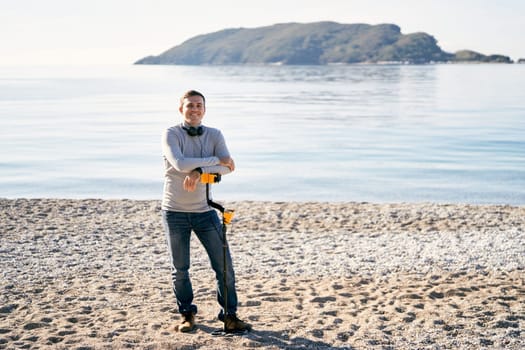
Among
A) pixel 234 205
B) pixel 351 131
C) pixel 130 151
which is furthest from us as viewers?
pixel 351 131

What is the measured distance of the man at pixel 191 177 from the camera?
5492 mm

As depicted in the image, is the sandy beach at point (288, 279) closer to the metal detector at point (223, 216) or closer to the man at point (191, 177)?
the metal detector at point (223, 216)

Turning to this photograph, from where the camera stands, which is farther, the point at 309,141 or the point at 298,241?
the point at 309,141

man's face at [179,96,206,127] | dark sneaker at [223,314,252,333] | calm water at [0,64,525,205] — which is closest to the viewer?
man's face at [179,96,206,127]

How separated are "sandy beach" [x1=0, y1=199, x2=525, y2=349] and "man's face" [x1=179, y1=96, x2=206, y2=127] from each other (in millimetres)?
2007

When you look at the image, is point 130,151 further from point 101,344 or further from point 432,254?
point 101,344

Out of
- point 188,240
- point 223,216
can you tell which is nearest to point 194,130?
point 223,216

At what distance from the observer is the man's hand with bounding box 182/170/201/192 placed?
17.9 ft

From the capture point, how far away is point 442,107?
50.1 m

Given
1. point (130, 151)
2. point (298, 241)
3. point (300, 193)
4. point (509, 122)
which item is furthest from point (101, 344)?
point (509, 122)

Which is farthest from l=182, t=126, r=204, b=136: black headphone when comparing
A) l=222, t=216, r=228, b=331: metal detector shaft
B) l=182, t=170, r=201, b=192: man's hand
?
l=222, t=216, r=228, b=331: metal detector shaft

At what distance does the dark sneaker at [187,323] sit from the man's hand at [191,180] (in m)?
1.40

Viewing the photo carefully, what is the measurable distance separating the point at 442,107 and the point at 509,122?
1247cm

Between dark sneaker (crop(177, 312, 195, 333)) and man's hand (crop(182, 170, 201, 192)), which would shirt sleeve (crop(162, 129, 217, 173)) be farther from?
dark sneaker (crop(177, 312, 195, 333))
